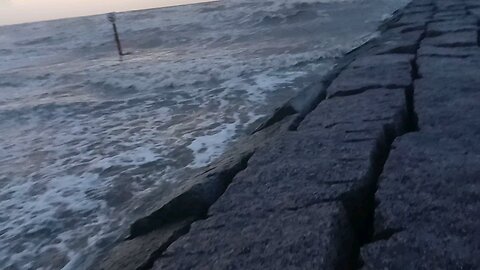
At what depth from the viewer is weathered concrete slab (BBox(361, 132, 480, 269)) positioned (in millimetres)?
1482

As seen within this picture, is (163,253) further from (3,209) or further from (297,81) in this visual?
(297,81)

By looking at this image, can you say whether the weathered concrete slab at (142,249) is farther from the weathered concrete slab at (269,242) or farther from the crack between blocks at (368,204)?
the crack between blocks at (368,204)

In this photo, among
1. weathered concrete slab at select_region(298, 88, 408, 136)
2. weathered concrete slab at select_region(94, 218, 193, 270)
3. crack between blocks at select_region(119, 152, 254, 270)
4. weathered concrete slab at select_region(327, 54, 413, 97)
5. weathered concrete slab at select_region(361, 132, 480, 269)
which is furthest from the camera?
weathered concrete slab at select_region(327, 54, 413, 97)

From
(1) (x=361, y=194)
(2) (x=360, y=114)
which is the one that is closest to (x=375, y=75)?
(2) (x=360, y=114)

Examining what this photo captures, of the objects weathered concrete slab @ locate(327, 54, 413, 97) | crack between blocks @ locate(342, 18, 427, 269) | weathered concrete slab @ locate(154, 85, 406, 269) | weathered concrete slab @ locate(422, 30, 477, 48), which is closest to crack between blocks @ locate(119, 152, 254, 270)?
weathered concrete slab @ locate(154, 85, 406, 269)

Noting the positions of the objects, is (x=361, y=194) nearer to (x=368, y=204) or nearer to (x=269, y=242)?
(x=368, y=204)

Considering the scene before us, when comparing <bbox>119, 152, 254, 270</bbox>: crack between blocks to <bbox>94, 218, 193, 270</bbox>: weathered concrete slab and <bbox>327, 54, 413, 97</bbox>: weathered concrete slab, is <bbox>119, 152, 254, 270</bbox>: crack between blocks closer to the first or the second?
<bbox>94, 218, 193, 270</bbox>: weathered concrete slab

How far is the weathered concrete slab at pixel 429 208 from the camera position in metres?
1.48

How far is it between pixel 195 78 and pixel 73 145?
2.71m

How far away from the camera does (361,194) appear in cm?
195

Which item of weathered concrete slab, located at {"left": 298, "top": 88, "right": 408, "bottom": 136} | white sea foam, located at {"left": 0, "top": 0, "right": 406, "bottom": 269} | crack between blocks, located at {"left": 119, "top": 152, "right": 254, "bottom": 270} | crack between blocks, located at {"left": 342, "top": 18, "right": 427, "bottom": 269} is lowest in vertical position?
white sea foam, located at {"left": 0, "top": 0, "right": 406, "bottom": 269}

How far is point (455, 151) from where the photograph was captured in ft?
7.21

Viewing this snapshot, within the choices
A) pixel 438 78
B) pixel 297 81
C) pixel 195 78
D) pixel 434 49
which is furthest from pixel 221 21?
pixel 438 78

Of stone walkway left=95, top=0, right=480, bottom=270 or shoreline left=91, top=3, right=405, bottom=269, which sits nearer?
stone walkway left=95, top=0, right=480, bottom=270
